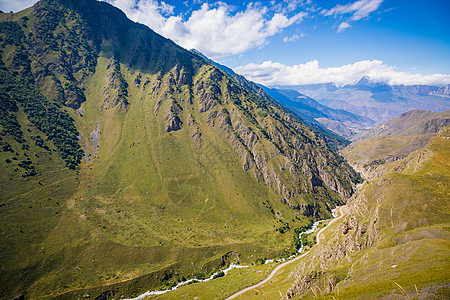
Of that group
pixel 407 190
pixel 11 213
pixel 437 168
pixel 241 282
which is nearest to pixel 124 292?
pixel 241 282

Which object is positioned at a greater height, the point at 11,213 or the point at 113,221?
the point at 11,213

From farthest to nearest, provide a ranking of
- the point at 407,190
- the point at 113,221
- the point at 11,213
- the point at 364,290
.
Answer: the point at 113,221
the point at 11,213
the point at 407,190
the point at 364,290

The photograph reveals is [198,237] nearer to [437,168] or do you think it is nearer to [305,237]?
[305,237]

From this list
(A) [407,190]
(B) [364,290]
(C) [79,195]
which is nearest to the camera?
(B) [364,290]

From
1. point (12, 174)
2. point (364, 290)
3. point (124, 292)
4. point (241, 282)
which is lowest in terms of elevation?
point (241, 282)

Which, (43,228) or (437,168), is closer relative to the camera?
(437,168)

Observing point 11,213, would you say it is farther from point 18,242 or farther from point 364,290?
point 364,290
